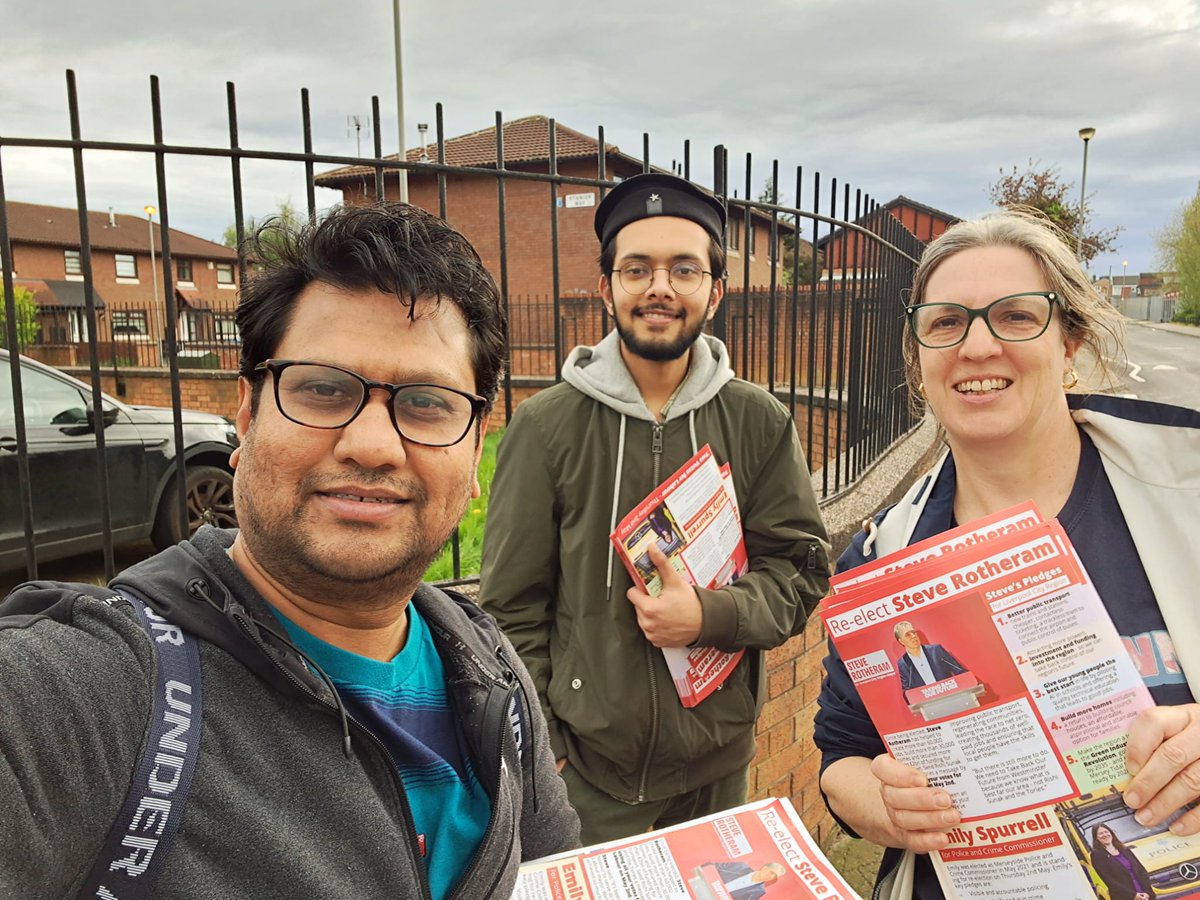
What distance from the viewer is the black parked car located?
14.2 ft

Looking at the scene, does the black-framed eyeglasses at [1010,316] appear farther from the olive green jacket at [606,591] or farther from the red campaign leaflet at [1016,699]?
the olive green jacket at [606,591]

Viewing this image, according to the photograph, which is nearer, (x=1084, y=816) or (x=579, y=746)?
(x=1084, y=816)

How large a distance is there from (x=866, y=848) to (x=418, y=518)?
10.9 feet

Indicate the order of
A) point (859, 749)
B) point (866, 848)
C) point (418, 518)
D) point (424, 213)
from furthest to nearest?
point (866, 848) → point (859, 749) → point (424, 213) → point (418, 518)

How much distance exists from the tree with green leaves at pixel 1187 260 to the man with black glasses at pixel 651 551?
61094 millimetres

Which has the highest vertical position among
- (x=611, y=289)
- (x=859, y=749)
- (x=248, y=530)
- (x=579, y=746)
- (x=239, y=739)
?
(x=611, y=289)

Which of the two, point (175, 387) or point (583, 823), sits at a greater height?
point (175, 387)

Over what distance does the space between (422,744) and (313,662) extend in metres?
0.23

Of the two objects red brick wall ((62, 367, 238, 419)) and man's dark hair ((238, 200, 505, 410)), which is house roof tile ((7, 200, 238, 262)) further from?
man's dark hair ((238, 200, 505, 410))

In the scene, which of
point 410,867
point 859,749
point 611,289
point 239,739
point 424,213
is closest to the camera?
point 239,739

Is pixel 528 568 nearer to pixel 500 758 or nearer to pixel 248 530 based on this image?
pixel 500 758

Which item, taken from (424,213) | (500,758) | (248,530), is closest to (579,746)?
(500,758)

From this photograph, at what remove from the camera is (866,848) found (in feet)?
11.3

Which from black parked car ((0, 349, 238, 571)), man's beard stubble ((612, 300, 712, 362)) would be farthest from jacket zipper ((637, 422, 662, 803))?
black parked car ((0, 349, 238, 571))
